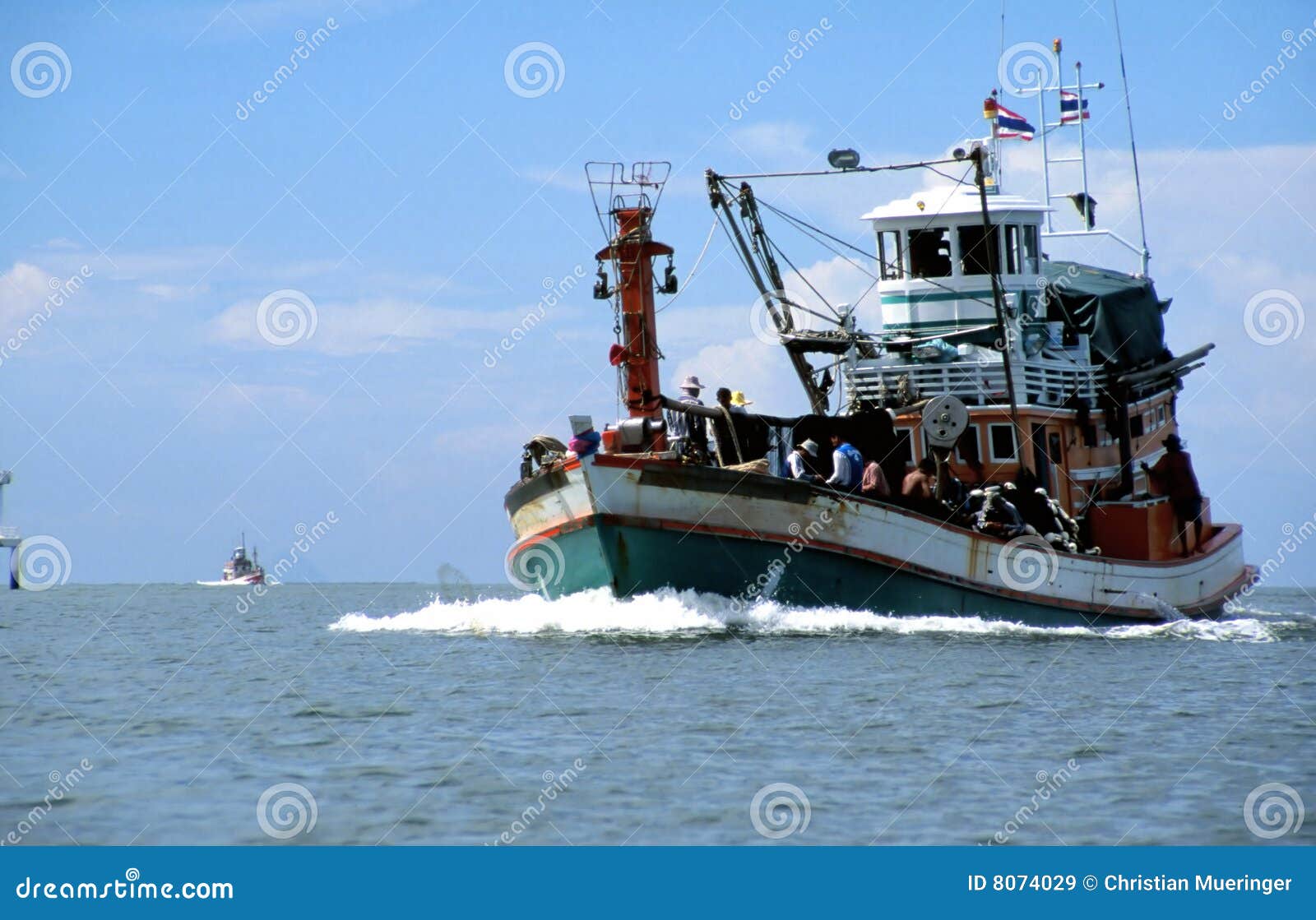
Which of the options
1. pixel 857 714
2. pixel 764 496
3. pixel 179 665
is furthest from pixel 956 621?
pixel 179 665

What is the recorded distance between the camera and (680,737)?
14.8 meters

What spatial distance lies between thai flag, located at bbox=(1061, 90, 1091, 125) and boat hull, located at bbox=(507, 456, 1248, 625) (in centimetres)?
1398

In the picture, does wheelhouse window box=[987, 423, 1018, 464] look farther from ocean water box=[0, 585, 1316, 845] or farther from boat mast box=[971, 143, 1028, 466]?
ocean water box=[0, 585, 1316, 845]

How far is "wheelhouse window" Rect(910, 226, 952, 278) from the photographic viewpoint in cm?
2886

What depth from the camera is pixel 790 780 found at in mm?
12883

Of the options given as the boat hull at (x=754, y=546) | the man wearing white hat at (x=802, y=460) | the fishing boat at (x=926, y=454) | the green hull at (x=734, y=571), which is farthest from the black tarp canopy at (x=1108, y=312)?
the green hull at (x=734, y=571)

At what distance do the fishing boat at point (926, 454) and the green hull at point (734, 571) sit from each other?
0.03 m

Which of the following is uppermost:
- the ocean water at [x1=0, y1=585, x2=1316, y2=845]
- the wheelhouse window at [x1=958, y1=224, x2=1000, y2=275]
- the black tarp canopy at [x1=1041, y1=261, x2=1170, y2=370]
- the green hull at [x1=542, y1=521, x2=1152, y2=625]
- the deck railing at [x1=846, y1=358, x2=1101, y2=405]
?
the wheelhouse window at [x1=958, y1=224, x2=1000, y2=275]

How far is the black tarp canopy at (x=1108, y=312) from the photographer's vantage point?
96.2 ft

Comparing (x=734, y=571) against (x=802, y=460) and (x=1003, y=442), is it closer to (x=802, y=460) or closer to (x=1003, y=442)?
(x=802, y=460)

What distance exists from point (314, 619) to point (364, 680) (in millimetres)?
21745

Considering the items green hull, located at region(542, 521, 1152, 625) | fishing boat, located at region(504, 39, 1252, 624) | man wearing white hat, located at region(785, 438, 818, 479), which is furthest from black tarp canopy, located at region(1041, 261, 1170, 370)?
green hull, located at region(542, 521, 1152, 625)

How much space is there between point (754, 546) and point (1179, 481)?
10789 mm
